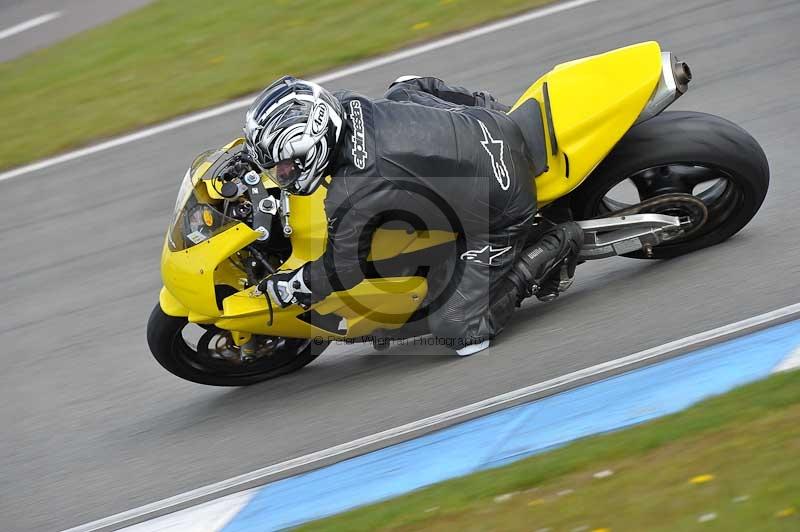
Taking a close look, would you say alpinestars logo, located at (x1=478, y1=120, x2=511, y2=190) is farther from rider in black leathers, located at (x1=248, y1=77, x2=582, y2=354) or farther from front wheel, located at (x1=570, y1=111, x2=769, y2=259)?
front wheel, located at (x1=570, y1=111, x2=769, y2=259)

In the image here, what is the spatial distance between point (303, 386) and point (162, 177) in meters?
3.03

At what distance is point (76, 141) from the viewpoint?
8891 mm

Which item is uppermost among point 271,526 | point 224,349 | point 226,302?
point 226,302

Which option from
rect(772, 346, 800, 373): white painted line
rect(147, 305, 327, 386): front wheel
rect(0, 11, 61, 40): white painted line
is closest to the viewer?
rect(772, 346, 800, 373): white painted line

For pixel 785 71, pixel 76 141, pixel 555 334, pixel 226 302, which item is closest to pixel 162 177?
pixel 76 141

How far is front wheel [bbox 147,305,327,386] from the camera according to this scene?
531 centimetres

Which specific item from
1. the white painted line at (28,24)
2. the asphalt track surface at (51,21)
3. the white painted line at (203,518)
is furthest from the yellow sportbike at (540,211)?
the white painted line at (28,24)

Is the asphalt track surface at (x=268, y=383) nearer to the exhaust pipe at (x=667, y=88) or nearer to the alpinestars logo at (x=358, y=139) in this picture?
the exhaust pipe at (x=667, y=88)

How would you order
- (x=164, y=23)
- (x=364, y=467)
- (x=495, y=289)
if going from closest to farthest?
1. (x=364, y=467)
2. (x=495, y=289)
3. (x=164, y=23)

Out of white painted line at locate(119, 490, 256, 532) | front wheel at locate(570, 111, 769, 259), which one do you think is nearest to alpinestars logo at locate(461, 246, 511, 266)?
front wheel at locate(570, 111, 769, 259)

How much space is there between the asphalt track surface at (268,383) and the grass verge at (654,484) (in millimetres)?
887

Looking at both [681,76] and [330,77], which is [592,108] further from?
[330,77]

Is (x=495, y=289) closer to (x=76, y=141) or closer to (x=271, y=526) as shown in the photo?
(x=271, y=526)

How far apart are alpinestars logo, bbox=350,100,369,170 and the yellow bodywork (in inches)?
13.8
